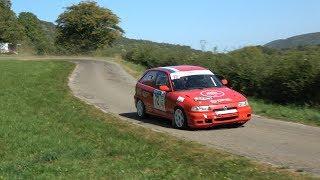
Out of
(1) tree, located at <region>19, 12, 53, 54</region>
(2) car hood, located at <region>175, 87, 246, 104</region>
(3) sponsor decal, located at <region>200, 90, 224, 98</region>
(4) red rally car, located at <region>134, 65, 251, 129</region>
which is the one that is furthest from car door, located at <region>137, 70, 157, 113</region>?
(1) tree, located at <region>19, 12, 53, 54</region>

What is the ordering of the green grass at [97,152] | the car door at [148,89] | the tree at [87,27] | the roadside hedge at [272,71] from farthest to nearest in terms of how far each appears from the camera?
1. the tree at [87,27]
2. the roadside hedge at [272,71]
3. the car door at [148,89]
4. the green grass at [97,152]

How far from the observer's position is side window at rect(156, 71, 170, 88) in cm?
1682

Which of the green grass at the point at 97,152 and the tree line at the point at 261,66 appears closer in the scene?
the green grass at the point at 97,152

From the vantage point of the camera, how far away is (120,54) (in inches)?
3049

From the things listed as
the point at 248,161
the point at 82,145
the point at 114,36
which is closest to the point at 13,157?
the point at 82,145

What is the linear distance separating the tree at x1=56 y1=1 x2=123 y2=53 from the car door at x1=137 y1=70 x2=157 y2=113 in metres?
75.4

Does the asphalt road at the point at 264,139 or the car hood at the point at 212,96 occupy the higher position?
the car hood at the point at 212,96

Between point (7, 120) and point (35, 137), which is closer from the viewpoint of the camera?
point (35, 137)

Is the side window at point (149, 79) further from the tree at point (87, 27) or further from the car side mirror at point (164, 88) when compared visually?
the tree at point (87, 27)

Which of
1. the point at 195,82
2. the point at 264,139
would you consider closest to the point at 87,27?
the point at 195,82

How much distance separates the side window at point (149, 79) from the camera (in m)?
17.8

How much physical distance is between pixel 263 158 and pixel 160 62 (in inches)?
1531

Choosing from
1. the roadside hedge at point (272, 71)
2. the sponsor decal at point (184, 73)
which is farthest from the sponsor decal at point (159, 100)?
the roadside hedge at point (272, 71)

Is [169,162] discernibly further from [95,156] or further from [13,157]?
[13,157]
